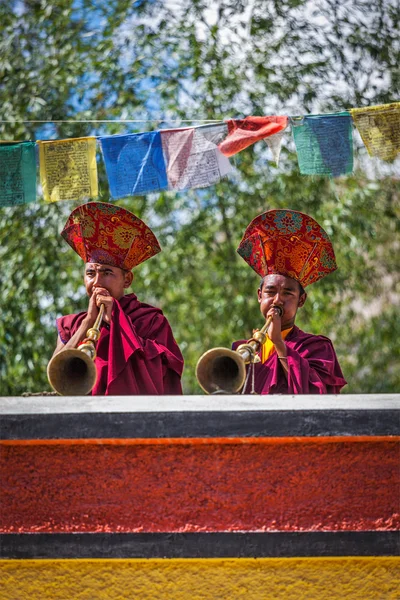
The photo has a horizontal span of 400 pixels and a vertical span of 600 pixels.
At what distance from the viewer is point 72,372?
4.07 m

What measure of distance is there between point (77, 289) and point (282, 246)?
3.78 meters

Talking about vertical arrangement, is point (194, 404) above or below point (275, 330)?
below

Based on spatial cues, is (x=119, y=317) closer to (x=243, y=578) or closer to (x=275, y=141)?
(x=275, y=141)

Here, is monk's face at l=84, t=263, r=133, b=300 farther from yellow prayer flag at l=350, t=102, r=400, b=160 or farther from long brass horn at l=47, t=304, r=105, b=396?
yellow prayer flag at l=350, t=102, r=400, b=160

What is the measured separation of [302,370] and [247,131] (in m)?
1.70

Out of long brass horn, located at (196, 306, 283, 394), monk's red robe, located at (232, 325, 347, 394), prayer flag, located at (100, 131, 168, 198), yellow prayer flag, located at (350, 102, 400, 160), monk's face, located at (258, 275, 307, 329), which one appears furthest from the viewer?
prayer flag, located at (100, 131, 168, 198)

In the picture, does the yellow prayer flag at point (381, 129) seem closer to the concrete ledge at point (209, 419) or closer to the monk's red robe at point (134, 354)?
the monk's red robe at point (134, 354)

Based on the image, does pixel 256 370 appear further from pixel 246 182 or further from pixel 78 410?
pixel 246 182

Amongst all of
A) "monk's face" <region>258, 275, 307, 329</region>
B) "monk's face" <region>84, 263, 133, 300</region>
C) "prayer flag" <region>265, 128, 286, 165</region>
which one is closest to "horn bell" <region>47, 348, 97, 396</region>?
"monk's face" <region>84, 263, 133, 300</region>

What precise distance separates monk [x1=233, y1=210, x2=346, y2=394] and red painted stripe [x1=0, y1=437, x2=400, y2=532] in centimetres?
147

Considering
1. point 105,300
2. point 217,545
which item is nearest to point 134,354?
point 105,300

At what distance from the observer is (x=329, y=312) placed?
29.2 feet

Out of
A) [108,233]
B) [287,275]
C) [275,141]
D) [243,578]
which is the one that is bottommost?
[243,578]

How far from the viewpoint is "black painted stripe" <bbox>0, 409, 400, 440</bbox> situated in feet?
10.3
